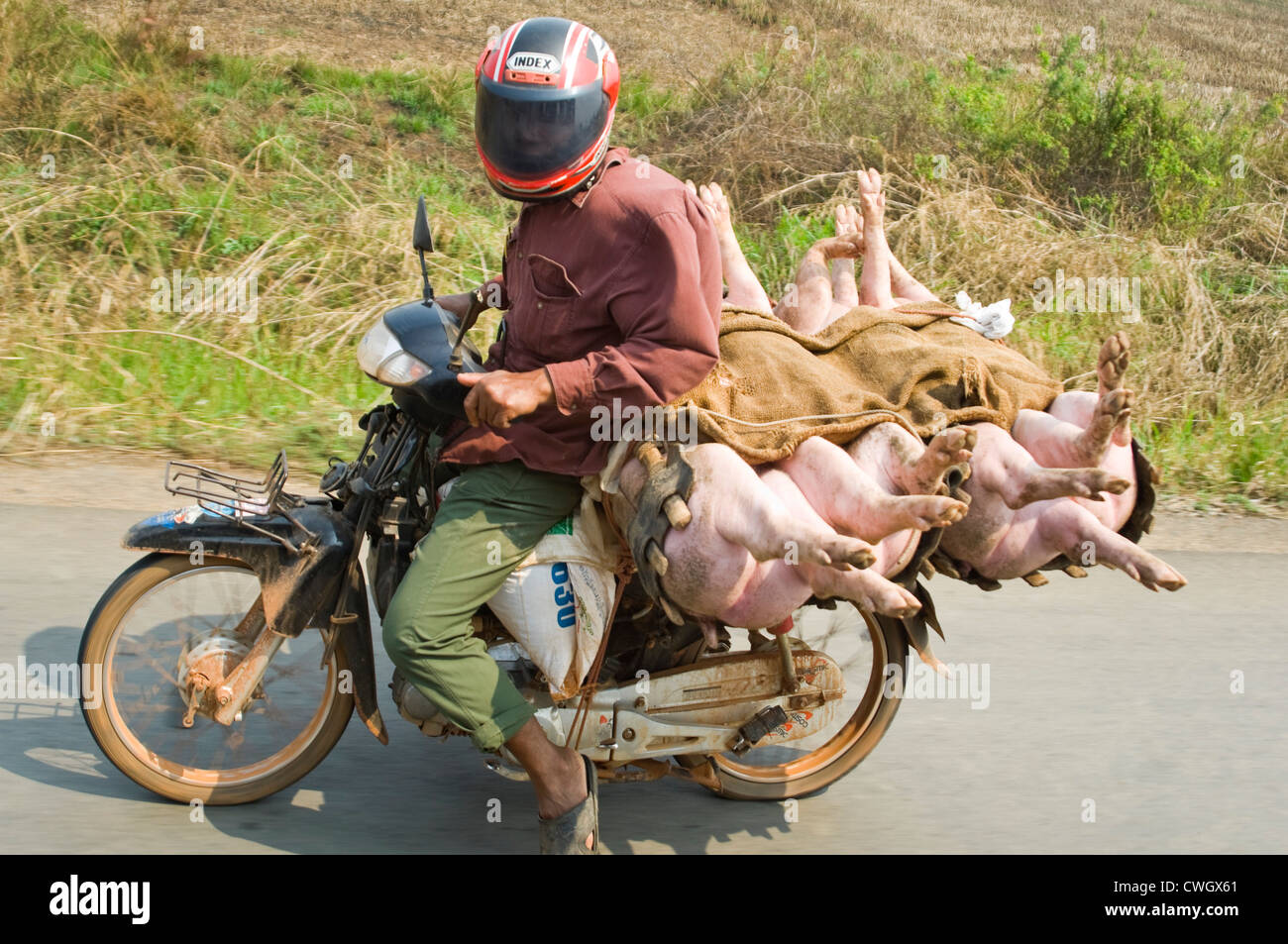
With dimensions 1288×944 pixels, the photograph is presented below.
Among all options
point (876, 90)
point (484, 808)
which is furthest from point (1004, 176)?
point (484, 808)

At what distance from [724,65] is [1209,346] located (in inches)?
194

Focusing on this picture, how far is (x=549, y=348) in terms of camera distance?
10.6 ft

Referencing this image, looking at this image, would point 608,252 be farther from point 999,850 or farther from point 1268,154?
point 1268,154

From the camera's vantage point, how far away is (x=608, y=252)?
3086 millimetres

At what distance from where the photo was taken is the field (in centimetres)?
679

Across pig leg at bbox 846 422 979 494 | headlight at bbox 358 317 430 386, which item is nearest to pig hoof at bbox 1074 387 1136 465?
pig leg at bbox 846 422 979 494

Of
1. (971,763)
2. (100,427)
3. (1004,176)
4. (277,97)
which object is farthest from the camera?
(277,97)

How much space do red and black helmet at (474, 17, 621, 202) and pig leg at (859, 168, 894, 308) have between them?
3.42ft

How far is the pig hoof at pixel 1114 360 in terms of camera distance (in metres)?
Result: 2.76

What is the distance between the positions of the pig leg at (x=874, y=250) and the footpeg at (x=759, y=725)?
3.95 ft

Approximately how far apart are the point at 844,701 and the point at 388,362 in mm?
1805

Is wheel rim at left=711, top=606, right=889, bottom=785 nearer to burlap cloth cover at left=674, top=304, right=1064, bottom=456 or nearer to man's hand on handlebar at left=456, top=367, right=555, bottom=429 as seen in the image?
burlap cloth cover at left=674, top=304, right=1064, bottom=456

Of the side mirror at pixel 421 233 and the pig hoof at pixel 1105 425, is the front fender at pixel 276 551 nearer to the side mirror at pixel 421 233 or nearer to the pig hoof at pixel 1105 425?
the side mirror at pixel 421 233

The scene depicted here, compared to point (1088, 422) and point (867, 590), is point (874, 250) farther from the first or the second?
point (867, 590)
